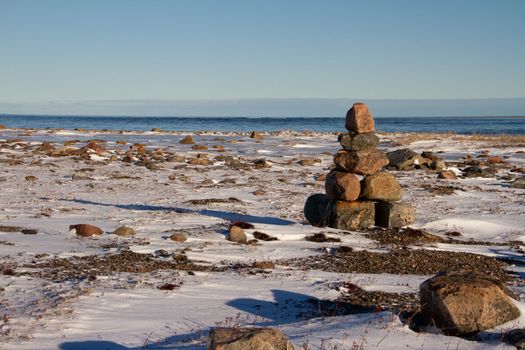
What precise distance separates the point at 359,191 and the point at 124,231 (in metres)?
6.00

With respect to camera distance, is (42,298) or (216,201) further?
(216,201)

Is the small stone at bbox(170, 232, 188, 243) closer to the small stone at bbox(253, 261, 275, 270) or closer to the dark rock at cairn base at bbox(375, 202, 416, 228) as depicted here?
the small stone at bbox(253, 261, 275, 270)

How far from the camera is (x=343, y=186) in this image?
15.4 metres

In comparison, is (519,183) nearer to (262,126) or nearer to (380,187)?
(380,187)

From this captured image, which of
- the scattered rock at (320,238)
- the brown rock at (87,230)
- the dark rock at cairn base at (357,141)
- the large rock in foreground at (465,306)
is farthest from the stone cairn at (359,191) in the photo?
the large rock in foreground at (465,306)

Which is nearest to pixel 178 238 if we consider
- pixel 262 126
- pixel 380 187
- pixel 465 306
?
pixel 380 187

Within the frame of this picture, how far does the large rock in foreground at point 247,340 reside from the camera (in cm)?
602

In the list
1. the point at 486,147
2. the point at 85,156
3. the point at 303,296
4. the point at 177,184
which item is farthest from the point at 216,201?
the point at 486,147

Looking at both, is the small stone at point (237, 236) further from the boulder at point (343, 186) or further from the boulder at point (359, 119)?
the boulder at point (359, 119)

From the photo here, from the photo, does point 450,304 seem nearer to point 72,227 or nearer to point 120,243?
point 120,243

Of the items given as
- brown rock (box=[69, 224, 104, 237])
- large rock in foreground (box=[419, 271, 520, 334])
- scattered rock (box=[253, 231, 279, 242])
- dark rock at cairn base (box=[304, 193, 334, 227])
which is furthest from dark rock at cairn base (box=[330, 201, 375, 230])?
large rock in foreground (box=[419, 271, 520, 334])

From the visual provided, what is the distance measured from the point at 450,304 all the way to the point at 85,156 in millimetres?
27749

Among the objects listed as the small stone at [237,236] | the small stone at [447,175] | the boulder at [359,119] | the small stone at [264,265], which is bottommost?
the small stone at [264,265]

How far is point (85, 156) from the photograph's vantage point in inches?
1283
